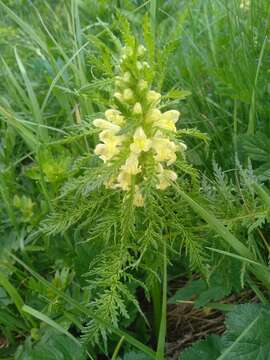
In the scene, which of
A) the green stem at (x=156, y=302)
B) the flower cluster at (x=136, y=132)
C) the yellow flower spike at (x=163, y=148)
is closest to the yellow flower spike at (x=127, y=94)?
Answer: the flower cluster at (x=136, y=132)

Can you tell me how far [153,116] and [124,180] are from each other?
146 millimetres

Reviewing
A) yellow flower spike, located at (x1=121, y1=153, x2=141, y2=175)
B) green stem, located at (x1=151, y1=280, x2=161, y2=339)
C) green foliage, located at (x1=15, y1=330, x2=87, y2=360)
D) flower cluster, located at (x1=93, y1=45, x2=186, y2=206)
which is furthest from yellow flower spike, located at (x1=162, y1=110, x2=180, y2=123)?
green foliage, located at (x1=15, y1=330, x2=87, y2=360)

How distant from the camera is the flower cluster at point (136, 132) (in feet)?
3.33

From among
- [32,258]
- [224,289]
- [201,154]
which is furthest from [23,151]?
[224,289]

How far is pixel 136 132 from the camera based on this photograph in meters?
1.05

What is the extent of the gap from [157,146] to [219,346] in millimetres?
425

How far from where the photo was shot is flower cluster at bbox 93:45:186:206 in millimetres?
1015

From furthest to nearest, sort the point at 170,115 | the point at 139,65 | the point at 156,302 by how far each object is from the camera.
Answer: the point at 156,302
the point at 170,115
the point at 139,65

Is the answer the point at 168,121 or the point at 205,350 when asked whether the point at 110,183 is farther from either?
the point at 205,350

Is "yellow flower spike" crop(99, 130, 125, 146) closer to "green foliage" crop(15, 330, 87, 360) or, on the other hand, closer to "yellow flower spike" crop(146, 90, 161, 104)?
"yellow flower spike" crop(146, 90, 161, 104)

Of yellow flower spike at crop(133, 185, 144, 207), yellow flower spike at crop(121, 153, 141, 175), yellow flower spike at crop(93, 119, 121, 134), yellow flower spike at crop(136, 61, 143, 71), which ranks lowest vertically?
yellow flower spike at crop(133, 185, 144, 207)

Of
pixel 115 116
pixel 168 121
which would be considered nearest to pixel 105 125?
pixel 115 116

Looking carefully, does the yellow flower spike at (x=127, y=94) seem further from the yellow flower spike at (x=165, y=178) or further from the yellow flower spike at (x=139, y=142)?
the yellow flower spike at (x=165, y=178)

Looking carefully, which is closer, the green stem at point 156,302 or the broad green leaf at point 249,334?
the broad green leaf at point 249,334
